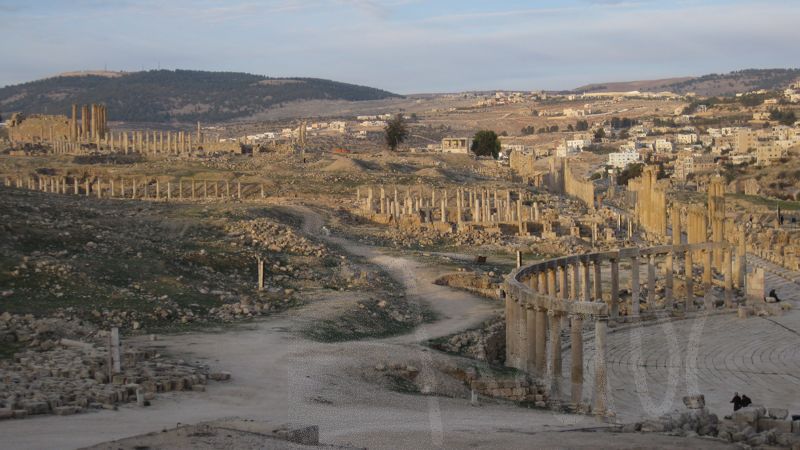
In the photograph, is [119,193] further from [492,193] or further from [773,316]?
[773,316]

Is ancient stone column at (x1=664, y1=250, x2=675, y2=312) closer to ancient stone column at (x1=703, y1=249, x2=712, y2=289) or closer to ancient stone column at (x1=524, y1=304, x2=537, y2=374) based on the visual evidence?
ancient stone column at (x1=703, y1=249, x2=712, y2=289)

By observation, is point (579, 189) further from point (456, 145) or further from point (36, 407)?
point (36, 407)

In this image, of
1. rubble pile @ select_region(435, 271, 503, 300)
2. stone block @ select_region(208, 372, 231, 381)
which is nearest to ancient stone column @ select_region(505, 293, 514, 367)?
stone block @ select_region(208, 372, 231, 381)

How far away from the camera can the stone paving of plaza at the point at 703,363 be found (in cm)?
2409

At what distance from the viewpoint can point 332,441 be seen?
52.2 feet

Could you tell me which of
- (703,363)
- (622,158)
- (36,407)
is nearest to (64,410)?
(36,407)

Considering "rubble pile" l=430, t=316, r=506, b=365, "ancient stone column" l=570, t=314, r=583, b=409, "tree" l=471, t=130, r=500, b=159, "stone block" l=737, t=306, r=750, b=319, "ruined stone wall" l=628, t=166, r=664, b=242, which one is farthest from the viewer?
"tree" l=471, t=130, r=500, b=159

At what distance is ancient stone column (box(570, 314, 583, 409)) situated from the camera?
21.6m

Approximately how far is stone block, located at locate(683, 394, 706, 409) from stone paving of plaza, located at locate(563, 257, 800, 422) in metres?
0.30

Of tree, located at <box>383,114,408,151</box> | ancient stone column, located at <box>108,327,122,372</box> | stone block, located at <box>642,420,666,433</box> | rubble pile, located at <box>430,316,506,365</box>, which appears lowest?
rubble pile, located at <box>430,316,506,365</box>

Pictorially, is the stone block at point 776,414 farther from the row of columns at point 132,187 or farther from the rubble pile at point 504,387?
the row of columns at point 132,187

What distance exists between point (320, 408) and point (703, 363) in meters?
A: 12.2

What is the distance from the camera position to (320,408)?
18516mm

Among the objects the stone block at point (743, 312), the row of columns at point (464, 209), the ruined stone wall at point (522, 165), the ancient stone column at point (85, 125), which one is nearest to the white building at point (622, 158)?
the ruined stone wall at point (522, 165)
